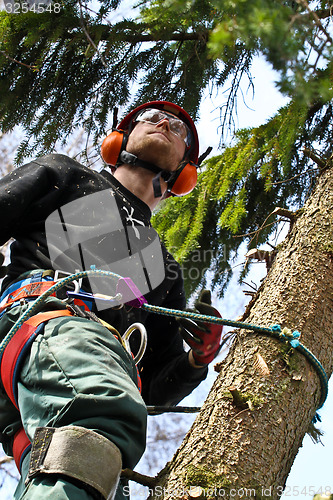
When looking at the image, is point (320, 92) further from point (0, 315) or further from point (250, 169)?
point (250, 169)

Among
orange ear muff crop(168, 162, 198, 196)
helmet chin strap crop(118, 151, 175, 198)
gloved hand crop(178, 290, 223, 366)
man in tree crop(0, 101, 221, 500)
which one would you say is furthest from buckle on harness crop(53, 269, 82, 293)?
orange ear muff crop(168, 162, 198, 196)

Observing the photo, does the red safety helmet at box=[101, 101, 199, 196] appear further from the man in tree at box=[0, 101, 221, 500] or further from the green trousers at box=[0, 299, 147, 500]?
the green trousers at box=[0, 299, 147, 500]

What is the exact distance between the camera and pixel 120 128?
3398 millimetres

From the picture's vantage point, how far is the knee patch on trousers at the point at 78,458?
4.23 ft

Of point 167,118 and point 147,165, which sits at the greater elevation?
point 167,118

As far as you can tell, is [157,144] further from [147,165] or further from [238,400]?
[238,400]

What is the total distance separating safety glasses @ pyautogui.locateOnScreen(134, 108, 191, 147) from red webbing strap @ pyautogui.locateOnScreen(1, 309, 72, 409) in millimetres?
1747

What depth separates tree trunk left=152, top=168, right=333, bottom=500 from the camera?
1.42 metres

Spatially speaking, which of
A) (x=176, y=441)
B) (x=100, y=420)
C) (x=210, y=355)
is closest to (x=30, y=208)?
(x=210, y=355)

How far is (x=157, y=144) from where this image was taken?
2969 millimetres

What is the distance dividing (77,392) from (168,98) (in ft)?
8.55

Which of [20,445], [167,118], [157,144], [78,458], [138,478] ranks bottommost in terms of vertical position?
[20,445]

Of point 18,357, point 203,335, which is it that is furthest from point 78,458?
point 203,335

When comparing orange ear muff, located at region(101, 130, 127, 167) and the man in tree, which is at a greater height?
orange ear muff, located at region(101, 130, 127, 167)
